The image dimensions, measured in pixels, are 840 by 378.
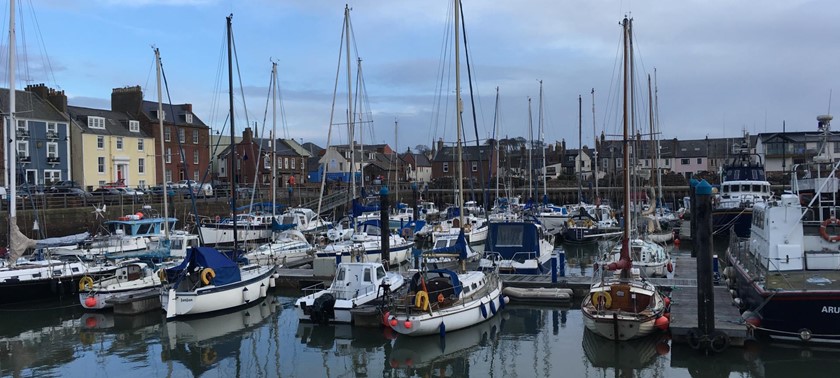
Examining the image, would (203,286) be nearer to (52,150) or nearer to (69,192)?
(69,192)

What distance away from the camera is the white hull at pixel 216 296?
76.7 ft

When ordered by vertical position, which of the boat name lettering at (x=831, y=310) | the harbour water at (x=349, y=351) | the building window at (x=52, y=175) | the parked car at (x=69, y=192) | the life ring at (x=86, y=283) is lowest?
the harbour water at (x=349, y=351)

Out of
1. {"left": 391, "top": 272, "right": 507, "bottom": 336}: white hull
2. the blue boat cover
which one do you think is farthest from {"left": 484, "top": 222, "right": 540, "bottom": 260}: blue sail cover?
the blue boat cover

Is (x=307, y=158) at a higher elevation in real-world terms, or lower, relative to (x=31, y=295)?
higher

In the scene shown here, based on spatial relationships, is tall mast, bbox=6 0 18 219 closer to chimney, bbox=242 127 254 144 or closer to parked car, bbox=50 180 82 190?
parked car, bbox=50 180 82 190

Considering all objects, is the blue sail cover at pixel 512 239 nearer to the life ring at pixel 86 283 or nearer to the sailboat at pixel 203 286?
the sailboat at pixel 203 286

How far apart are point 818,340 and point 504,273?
1283cm

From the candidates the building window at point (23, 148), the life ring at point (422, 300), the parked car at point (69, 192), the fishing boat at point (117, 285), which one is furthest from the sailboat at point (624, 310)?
the building window at point (23, 148)

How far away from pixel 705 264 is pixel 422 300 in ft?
26.7

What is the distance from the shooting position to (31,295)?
88.3 ft

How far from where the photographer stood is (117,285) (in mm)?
26109

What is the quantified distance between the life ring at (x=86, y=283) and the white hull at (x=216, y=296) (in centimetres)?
339

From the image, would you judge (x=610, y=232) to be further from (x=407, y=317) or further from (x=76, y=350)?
(x=76, y=350)

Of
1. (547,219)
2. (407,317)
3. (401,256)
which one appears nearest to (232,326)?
(407,317)
